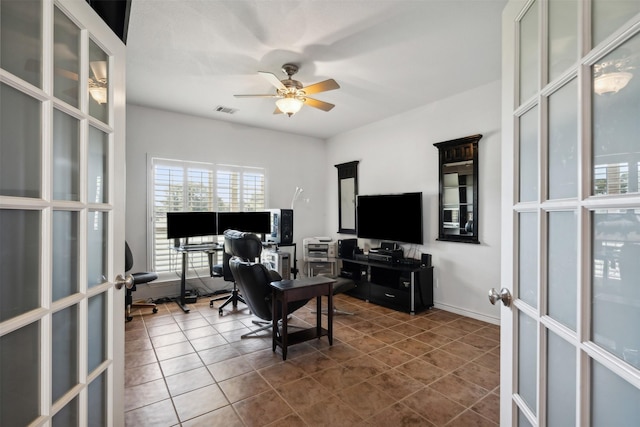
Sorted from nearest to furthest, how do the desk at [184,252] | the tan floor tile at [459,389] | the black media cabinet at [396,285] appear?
the tan floor tile at [459,389], the black media cabinet at [396,285], the desk at [184,252]

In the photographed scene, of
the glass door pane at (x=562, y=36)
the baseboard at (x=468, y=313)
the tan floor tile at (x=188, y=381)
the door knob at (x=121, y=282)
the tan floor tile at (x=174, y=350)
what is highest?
the glass door pane at (x=562, y=36)

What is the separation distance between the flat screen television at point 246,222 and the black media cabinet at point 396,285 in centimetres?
159

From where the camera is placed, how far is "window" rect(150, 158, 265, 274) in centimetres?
462

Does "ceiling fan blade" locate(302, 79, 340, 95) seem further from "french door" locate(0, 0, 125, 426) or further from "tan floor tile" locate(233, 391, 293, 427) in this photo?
"tan floor tile" locate(233, 391, 293, 427)

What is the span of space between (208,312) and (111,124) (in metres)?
3.39

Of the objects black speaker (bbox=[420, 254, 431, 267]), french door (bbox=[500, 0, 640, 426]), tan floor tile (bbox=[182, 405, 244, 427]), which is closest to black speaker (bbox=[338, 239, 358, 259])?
black speaker (bbox=[420, 254, 431, 267])

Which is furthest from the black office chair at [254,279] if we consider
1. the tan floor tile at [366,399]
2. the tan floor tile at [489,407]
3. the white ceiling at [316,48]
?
the white ceiling at [316,48]

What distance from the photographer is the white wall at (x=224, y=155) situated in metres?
4.46

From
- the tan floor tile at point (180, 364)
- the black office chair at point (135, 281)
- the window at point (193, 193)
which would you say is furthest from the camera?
the window at point (193, 193)

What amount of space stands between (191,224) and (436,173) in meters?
3.60

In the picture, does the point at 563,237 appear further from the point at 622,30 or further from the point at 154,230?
the point at 154,230

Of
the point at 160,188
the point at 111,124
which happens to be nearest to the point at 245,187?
the point at 160,188

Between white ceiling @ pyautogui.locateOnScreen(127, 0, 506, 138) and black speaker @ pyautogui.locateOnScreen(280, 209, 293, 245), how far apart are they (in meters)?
1.65

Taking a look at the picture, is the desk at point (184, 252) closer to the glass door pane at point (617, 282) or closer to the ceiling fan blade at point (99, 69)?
the ceiling fan blade at point (99, 69)
